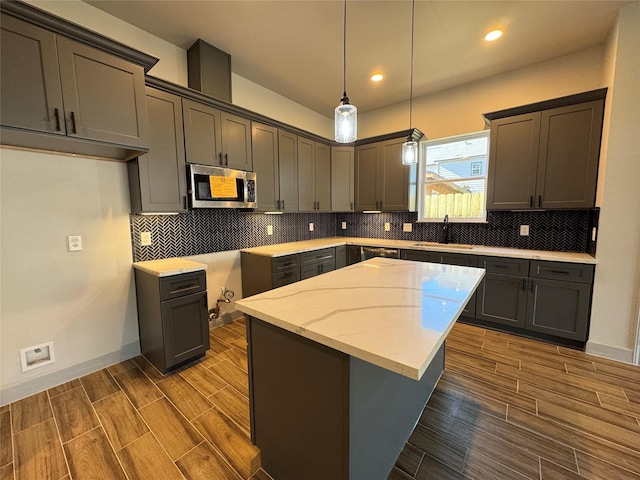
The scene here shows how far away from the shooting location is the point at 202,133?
246 cm

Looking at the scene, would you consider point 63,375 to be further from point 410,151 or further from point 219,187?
point 410,151

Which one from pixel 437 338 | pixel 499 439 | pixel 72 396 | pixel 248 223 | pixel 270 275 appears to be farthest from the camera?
pixel 248 223

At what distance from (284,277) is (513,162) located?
9.41ft

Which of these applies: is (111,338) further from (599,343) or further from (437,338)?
(599,343)

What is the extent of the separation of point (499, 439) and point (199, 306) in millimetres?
2338

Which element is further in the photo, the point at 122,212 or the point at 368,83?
the point at 368,83

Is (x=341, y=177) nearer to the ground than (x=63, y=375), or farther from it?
farther from it

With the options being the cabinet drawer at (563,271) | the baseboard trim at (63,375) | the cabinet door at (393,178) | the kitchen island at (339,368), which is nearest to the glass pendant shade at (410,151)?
A: the kitchen island at (339,368)

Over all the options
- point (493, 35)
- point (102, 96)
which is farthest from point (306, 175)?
point (493, 35)

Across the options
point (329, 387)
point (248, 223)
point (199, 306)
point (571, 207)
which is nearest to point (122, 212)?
point (199, 306)

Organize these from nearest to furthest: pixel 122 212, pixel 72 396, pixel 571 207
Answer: pixel 72 396, pixel 122 212, pixel 571 207

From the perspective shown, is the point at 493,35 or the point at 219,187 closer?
the point at 493,35

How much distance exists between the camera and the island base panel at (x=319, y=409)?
983mm

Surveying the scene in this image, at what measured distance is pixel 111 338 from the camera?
90.0 inches
